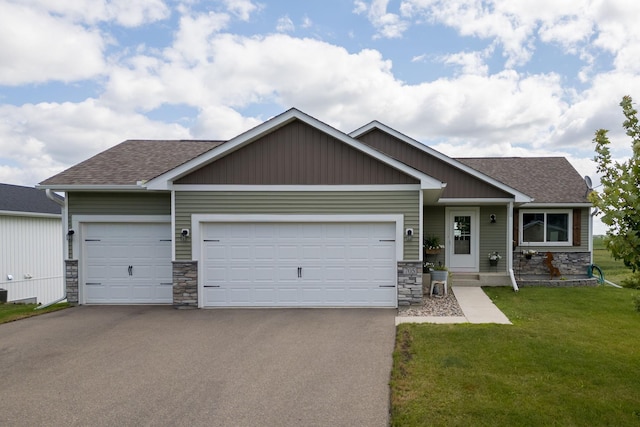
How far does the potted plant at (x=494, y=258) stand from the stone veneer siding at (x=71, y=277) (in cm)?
1222

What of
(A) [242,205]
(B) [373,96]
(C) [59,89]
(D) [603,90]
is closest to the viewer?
(A) [242,205]

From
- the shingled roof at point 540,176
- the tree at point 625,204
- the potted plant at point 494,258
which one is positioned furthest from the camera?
the shingled roof at point 540,176

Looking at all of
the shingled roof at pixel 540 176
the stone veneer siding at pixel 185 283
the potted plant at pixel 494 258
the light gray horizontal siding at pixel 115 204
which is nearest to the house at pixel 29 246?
the light gray horizontal siding at pixel 115 204

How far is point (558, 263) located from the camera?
14.9 m

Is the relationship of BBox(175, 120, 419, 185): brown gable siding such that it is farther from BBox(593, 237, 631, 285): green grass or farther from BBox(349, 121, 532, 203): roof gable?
BBox(593, 237, 631, 285): green grass

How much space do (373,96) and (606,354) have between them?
465 inches

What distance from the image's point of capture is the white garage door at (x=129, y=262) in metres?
10.9

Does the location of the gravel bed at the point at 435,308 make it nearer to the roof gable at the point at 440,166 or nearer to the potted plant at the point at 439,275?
the potted plant at the point at 439,275

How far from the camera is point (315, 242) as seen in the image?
10.1 m

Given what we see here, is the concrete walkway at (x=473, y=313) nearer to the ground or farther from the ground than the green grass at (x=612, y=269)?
farther from the ground

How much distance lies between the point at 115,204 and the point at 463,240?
35.0 feet

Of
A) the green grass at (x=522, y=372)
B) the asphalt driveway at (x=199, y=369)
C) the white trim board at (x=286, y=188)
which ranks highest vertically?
the white trim board at (x=286, y=188)

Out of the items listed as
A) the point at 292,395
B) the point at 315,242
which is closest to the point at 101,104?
the point at 315,242

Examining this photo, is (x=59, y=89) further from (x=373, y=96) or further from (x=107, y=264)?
(x=373, y=96)
